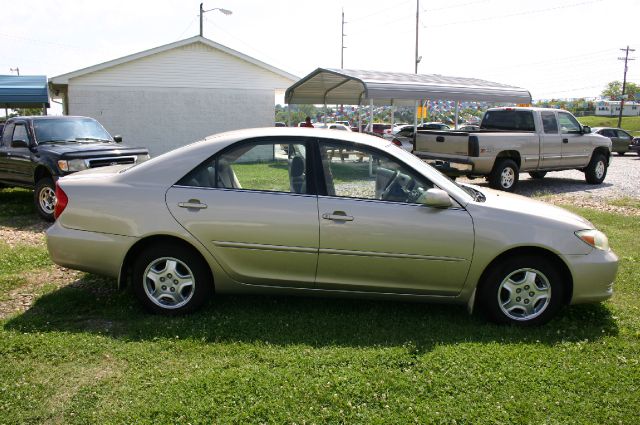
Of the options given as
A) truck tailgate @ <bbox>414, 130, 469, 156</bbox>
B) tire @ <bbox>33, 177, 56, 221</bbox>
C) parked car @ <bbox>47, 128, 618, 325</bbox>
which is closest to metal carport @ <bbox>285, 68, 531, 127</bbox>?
truck tailgate @ <bbox>414, 130, 469, 156</bbox>

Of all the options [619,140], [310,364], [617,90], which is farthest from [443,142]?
[617,90]

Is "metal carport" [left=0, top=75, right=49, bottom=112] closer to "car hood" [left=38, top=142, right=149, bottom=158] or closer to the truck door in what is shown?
"car hood" [left=38, top=142, right=149, bottom=158]

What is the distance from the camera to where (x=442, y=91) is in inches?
712

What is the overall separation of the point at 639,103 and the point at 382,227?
96.1 m

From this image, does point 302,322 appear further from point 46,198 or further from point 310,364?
point 46,198

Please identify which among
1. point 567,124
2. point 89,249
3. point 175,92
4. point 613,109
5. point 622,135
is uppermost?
point 613,109

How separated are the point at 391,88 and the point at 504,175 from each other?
211 inches

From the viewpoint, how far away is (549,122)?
1333 centimetres

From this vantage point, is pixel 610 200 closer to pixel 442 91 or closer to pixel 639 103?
pixel 442 91

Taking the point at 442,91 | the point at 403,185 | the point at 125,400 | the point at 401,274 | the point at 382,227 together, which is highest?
the point at 442,91

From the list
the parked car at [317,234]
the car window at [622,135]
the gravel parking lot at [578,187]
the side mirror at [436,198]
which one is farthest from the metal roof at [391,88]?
the side mirror at [436,198]

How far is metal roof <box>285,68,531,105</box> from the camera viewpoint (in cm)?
1660

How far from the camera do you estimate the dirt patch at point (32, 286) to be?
4.81m

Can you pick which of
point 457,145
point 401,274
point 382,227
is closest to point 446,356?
point 401,274
